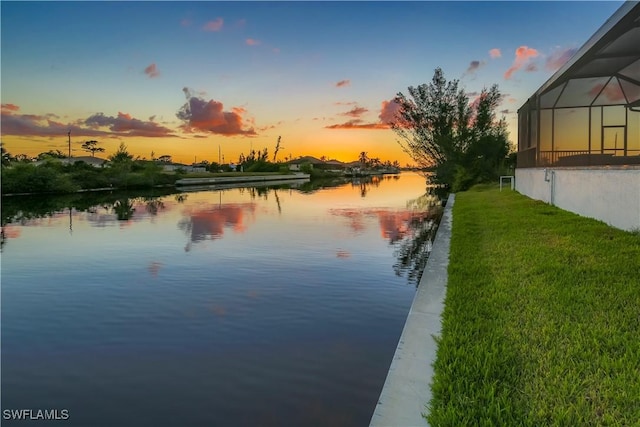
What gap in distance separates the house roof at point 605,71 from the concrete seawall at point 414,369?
18.1 feet

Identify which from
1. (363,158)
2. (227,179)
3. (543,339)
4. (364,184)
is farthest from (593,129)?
(363,158)

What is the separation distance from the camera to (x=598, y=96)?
42.1 feet

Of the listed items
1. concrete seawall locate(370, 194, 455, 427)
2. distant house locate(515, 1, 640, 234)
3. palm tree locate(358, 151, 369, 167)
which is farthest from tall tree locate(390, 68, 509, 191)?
palm tree locate(358, 151, 369, 167)

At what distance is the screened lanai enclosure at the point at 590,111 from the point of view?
1063 cm

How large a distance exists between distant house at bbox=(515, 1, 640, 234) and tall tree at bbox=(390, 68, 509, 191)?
1684cm

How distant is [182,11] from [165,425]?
55.9 ft

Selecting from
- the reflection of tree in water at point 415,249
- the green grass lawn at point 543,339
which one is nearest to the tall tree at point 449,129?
the reflection of tree in water at point 415,249

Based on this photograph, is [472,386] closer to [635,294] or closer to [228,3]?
[635,294]

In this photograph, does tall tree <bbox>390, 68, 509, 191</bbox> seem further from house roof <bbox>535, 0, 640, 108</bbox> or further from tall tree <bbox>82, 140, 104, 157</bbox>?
tall tree <bbox>82, 140, 104, 157</bbox>

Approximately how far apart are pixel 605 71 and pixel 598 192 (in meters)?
4.83

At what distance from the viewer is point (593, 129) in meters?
12.9

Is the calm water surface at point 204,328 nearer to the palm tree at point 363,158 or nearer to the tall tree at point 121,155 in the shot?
the tall tree at point 121,155

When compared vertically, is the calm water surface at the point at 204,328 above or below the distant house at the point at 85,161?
below

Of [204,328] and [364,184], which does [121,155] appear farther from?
[204,328]
